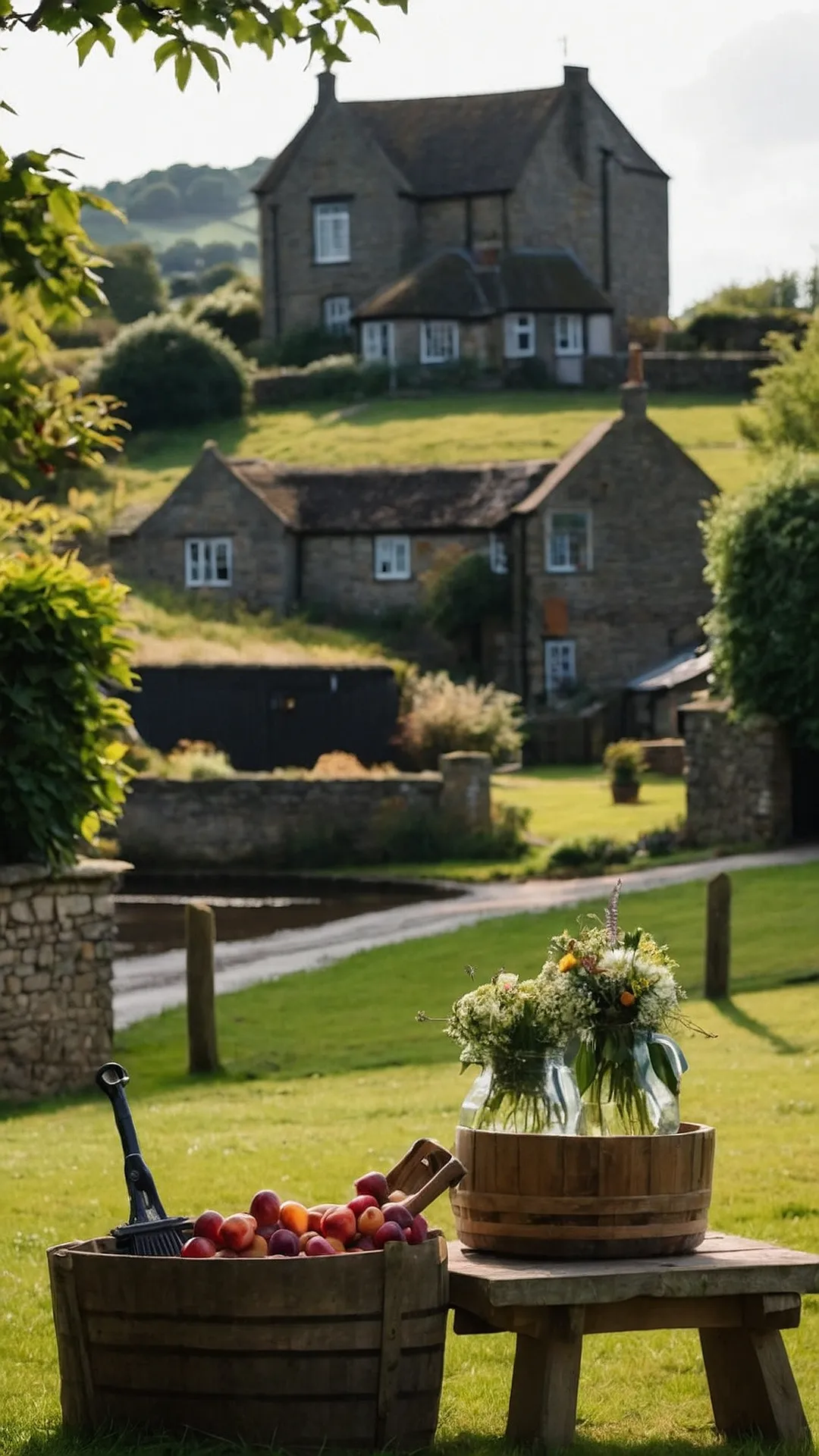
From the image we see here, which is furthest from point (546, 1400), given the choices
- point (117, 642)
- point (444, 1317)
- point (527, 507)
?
point (527, 507)

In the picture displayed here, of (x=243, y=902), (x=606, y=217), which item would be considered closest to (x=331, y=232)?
(x=606, y=217)

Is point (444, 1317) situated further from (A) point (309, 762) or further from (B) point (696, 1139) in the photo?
(A) point (309, 762)

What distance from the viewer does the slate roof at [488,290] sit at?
85.6 m

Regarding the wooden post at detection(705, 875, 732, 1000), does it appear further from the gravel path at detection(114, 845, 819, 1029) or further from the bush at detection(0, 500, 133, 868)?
the bush at detection(0, 500, 133, 868)

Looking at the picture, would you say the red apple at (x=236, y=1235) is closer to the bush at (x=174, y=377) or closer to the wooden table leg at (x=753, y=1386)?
the wooden table leg at (x=753, y=1386)

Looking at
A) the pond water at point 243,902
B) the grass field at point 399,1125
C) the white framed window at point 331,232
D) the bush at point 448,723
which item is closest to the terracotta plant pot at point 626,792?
the bush at point 448,723

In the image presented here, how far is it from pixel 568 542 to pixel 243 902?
78.0 ft

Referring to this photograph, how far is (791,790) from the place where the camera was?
1551 inches

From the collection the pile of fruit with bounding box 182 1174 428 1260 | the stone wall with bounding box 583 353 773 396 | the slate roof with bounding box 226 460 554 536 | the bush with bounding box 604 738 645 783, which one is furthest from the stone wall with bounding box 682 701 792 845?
the stone wall with bounding box 583 353 773 396

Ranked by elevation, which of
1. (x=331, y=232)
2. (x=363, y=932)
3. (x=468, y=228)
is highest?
(x=331, y=232)

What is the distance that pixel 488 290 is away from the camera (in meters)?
86.5

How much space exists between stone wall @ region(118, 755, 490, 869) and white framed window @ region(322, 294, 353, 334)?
51.1 meters

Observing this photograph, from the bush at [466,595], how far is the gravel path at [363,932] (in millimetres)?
21500

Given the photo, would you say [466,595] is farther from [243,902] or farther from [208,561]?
[243,902]
